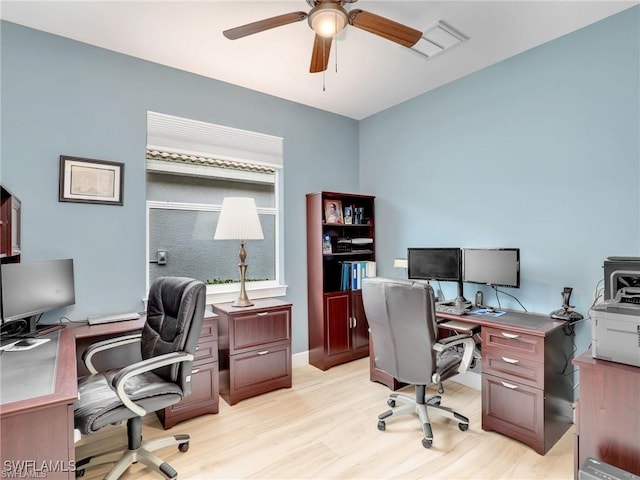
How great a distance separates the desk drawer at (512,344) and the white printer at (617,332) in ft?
1.43

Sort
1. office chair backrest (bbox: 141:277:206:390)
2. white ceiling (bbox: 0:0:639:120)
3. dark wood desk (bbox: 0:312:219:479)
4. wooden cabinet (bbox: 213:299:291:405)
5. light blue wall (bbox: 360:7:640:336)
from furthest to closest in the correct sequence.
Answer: wooden cabinet (bbox: 213:299:291:405)
light blue wall (bbox: 360:7:640:336)
white ceiling (bbox: 0:0:639:120)
office chair backrest (bbox: 141:277:206:390)
dark wood desk (bbox: 0:312:219:479)

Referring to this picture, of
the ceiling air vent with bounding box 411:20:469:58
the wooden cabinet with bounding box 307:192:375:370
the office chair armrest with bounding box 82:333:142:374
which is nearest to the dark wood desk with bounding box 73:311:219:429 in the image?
the office chair armrest with bounding box 82:333:142:374

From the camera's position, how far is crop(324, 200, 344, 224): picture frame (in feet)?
11.9

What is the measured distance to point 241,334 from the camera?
2.80 meters

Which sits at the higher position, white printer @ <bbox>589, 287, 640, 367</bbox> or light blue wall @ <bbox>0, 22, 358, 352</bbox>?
light blue wall @ <bbox>0, 22, 358, 352</bbox>

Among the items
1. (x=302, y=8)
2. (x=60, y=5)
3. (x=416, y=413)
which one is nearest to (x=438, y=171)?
(x=302, y=8)

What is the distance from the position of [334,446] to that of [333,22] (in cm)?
255

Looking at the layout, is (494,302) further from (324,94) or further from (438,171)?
(324,94)

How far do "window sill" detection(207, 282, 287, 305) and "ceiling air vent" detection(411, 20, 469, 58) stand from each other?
250 centimetres

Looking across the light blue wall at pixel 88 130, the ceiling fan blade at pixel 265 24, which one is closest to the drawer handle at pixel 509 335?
the ceiling fan blade at pixel 265 24

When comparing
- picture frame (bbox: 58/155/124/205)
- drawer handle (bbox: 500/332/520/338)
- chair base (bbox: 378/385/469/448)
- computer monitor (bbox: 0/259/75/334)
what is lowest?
chair base (bbox: 378/385/469/448)

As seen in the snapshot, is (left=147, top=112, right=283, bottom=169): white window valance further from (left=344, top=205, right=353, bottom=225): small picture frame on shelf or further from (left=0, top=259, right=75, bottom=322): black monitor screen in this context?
(left=0, top=259, right=75, bottom=322): black monitor screen

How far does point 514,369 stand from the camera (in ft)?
7.27

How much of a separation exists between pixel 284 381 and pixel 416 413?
1157 millimetres
